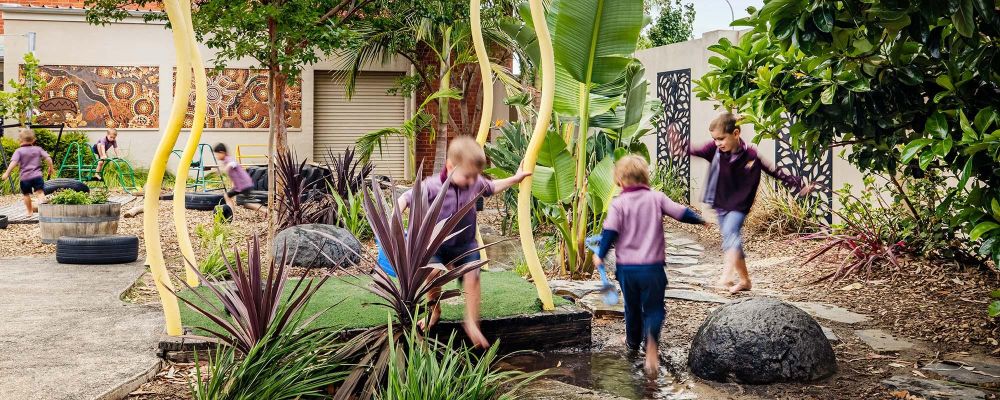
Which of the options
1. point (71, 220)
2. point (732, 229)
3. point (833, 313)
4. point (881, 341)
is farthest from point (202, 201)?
point (881, 341)

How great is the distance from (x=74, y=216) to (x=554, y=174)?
6237mm

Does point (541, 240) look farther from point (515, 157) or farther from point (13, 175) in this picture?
point (13, 175)

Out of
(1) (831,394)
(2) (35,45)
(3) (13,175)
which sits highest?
(2) (35,45)

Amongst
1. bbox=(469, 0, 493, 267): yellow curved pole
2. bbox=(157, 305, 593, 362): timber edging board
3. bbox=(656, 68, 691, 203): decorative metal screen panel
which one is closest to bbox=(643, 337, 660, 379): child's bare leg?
bbox=(157, 305, 593, 362): timber edging board

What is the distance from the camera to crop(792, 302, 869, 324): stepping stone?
7.12 metres

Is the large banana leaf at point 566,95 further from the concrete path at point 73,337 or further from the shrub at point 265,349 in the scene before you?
the shrub at point 265,349

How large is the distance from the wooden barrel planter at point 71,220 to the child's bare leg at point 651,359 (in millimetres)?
8053

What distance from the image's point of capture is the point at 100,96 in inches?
873

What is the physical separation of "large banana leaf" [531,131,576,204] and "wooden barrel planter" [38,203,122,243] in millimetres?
5922

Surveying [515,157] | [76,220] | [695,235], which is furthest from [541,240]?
[76,220]

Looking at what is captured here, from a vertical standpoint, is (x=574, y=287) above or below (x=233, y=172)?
below

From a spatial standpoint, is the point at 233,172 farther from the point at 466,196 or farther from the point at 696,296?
the point at 466,196

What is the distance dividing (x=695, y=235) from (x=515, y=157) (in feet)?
9.99

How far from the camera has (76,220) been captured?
11.1m
